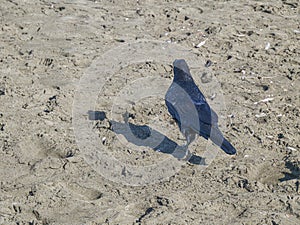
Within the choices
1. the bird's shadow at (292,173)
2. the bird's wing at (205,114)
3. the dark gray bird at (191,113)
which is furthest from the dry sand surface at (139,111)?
the bird's wing at (205,114)

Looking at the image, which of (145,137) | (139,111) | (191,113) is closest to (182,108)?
(191,113)

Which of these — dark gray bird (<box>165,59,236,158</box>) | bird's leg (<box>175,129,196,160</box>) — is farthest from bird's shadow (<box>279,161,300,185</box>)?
bird's leg (<box>175,129,196,160</box>)

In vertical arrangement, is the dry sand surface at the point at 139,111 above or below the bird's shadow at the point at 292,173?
below

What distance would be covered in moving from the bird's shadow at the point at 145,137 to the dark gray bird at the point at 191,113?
18 centimetres

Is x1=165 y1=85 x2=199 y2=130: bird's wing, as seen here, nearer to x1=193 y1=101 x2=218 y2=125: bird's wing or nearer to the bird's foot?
x1=193 y1=101 x2=218 y2=125: bird's wing

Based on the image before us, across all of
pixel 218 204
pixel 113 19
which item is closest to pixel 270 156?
pixel 218 204

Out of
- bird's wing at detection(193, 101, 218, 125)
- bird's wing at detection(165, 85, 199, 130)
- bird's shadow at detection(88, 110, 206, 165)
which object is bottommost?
bird's shadow at detection(88, 110, 206, 165)

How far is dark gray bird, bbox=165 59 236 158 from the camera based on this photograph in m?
5.46

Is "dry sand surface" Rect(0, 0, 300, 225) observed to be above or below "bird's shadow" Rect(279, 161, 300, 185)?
below

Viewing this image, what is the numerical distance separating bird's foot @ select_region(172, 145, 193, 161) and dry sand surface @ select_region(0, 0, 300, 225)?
0.07 m

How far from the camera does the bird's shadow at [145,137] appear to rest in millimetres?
6182

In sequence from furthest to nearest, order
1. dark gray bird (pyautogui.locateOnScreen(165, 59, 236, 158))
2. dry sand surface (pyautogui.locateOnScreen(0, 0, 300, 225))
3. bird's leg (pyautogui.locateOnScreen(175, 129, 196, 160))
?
bird's leg (pyautogui.locateOnScreen(175, 129, 196, 160)) < dark gray bird (pyautogui.locateOnScreen(165, 59, 236, 158)) < dry sand surface (pyautogui.locateOnScreen(0, 0, 300, 225))

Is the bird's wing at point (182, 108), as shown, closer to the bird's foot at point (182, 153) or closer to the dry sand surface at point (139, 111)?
the bird's foot at point (182, 153)

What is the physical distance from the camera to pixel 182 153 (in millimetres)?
6113
